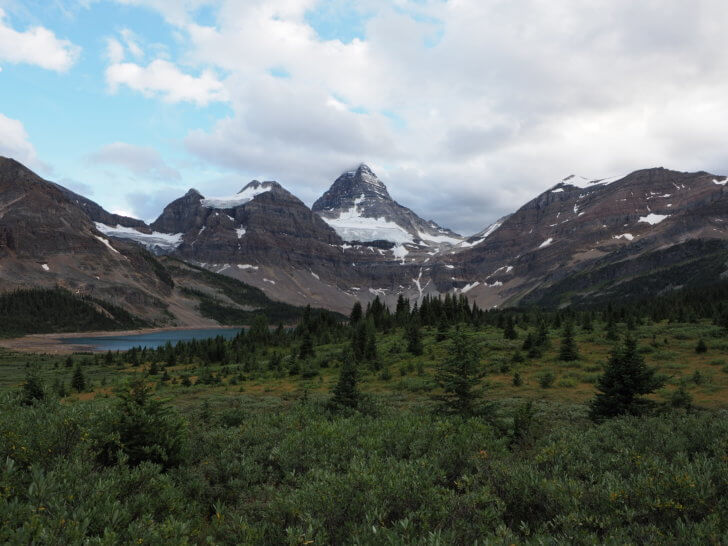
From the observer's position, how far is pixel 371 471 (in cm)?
772

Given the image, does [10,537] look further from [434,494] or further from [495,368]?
[495,368]

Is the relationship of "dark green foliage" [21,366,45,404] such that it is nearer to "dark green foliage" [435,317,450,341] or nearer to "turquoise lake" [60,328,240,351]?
"dark green foliage" [435,317,450,341]

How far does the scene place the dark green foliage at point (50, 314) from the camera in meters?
157

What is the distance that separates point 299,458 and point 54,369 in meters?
76.0

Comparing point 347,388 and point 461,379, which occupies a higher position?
point 461,379

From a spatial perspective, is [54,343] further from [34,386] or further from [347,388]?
[347,388]

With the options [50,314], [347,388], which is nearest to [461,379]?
[347,388]

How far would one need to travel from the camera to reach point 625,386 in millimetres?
16750

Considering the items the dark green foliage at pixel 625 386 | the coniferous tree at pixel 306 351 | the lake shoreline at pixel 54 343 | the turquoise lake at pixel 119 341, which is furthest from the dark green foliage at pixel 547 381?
the lake shoreline at pixel 54 343

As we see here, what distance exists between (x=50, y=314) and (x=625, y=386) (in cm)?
21289

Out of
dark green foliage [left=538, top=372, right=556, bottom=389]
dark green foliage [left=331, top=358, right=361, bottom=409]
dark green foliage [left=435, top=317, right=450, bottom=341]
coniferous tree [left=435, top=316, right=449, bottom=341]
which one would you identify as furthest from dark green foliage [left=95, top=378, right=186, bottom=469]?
coniferous tree [left=435, top=316, right=449, bottom=341]

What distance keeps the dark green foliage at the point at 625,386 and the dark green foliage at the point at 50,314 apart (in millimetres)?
182284

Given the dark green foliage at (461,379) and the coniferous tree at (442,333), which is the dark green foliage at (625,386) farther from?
the coniferous tree at (442,333)

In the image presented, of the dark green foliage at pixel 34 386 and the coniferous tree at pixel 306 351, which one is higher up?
the dark green foliage at pixel 34 386
